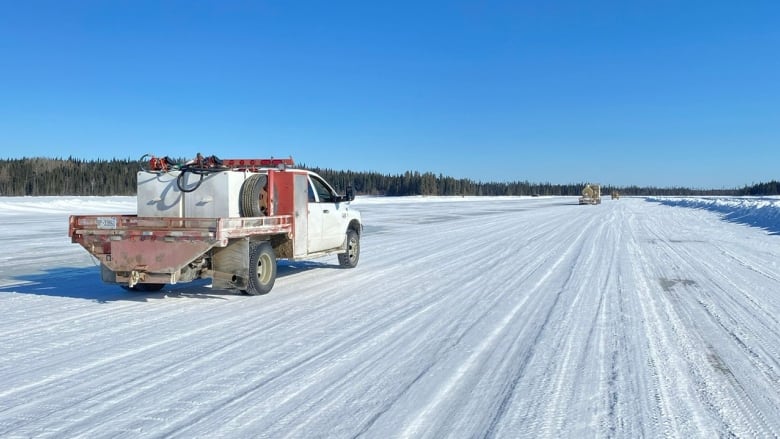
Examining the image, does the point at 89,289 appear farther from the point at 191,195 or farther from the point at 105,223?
the point at 191,195

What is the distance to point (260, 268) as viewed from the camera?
10.1 m

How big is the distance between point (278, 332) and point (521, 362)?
9.32 ft

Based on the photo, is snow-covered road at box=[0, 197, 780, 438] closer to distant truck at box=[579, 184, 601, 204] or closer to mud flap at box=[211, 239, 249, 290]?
mud flap at box=[211, 239, 249, 290]

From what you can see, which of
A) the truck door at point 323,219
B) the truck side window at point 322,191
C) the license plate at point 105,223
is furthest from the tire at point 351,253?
the license plate at point 105,223

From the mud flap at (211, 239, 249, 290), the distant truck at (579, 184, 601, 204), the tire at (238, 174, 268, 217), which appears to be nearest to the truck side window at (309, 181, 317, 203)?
the tire at (238, 174, 268, 217)

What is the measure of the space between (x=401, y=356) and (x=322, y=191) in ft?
22.5

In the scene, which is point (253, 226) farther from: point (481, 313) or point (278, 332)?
point (481, 313)

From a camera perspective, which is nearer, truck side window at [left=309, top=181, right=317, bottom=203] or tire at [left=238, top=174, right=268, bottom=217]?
tire at [left=238, top=174, right=268, bottom=217]

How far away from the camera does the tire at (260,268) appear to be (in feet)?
32.1

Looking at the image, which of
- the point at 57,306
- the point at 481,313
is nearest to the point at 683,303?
the point at 481,313

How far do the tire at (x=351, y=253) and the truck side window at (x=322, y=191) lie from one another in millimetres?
1073

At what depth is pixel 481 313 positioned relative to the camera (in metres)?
8.43

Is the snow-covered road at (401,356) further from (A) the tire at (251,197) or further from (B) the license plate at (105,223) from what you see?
(A) the tire at (251,197)

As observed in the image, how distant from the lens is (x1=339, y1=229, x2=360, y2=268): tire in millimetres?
13461
